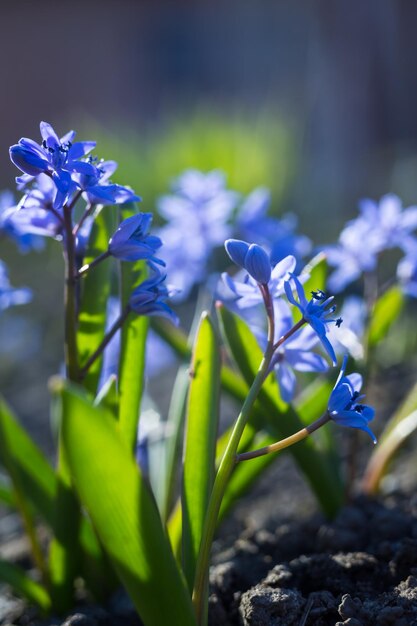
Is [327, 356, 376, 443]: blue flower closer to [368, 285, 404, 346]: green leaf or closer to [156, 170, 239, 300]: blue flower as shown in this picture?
[368, 285, 404, 346]: green leaf

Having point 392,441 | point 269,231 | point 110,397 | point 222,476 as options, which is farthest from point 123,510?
point 269,231

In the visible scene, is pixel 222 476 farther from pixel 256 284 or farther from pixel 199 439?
pixel 256 284

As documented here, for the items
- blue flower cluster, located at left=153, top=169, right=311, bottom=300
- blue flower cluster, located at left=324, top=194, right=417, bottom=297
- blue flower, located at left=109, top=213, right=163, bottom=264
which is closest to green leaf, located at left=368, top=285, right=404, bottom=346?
blue flower cluster, located at left=324, top=194, right=417, bottom=297

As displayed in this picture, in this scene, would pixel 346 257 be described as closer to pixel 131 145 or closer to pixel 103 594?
pixel 103 594

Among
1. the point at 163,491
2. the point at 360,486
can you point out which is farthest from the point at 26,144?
the point at 360,486

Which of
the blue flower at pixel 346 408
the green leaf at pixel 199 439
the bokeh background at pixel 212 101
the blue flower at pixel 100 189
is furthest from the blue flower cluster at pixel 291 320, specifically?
the bokeh background at pixel 212 101
